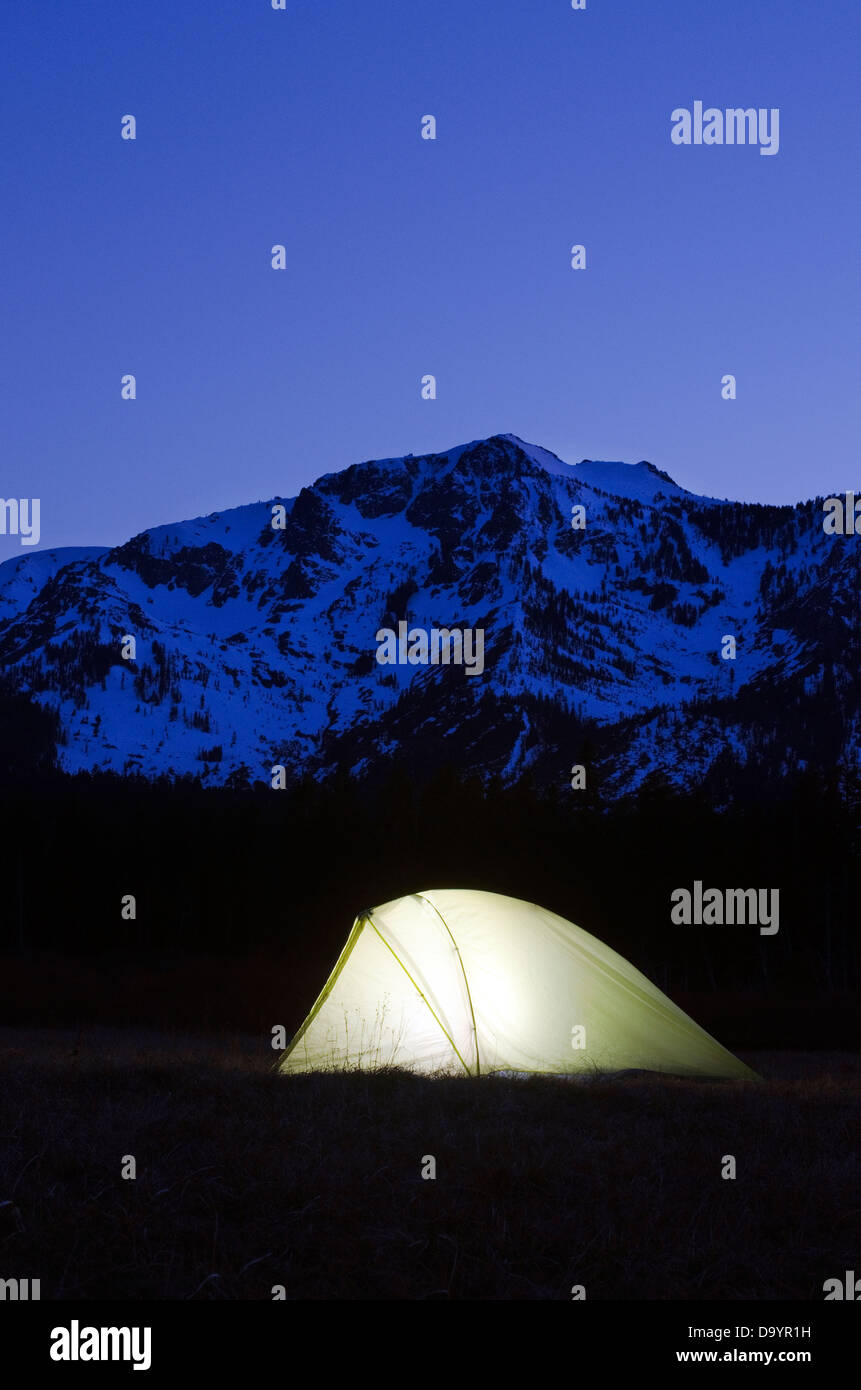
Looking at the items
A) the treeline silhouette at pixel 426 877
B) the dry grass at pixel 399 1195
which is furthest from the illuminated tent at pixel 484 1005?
the treeline silhouette at pixel 426 877

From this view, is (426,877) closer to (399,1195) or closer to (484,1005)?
(484,1005)

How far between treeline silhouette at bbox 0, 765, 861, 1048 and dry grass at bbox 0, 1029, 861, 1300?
3913cm

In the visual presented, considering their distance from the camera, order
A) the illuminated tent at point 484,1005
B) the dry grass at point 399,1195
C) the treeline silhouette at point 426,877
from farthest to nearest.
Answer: the treeline silhouette at point 426,877
the illuminated tent at point 484,1005
the dry grass at point 399,1195

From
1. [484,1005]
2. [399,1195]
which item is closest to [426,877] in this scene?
[484,1005]

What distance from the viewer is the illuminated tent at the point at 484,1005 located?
16.5m

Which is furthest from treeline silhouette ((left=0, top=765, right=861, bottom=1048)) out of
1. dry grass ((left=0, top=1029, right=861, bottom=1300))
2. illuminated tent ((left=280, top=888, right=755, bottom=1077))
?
dry grass ((left=0, top=1029, right=861, bottom=1300))

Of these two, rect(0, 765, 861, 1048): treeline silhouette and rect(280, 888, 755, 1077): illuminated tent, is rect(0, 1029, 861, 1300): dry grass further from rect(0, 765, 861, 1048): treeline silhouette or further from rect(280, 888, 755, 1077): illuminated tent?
rect(0, 765, 861, 1048): treeline silhouette

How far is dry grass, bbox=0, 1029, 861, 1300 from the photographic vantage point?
710cm

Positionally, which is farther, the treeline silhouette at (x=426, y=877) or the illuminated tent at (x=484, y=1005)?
the treeline silhouette at (x=426, y=877)

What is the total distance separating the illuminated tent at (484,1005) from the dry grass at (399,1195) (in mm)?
4611

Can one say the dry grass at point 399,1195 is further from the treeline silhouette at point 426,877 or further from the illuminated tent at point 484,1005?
the treeline silhouette at point 426,877

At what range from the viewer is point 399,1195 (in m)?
8.27

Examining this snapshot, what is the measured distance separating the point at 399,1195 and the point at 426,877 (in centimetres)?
7014

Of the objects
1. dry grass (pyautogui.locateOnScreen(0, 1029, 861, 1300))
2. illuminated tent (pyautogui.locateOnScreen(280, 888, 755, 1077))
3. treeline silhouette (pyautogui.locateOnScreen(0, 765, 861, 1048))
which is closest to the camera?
dry grass (pyautogui.locateOnScreen(0, 1029, 861, 1300))
